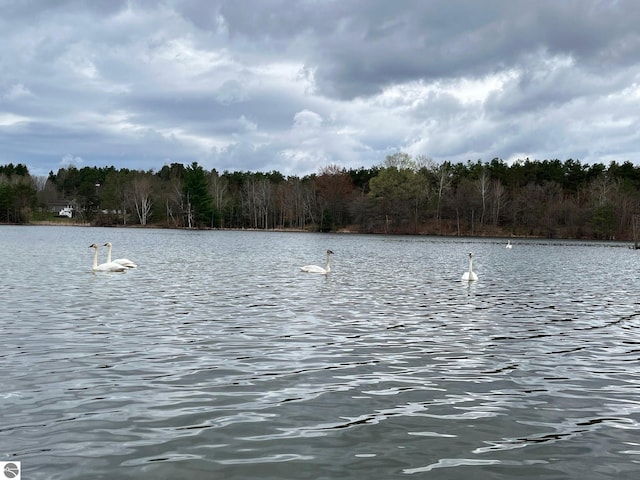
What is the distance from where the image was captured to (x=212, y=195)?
150 meters

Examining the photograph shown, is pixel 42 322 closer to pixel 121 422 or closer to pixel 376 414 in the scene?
pixel 121 422

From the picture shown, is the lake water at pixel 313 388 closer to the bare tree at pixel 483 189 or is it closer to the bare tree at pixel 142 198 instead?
the bare tree at pixel 483 189

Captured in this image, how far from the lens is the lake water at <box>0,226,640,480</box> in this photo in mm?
7047

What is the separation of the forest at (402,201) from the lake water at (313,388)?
10791cm

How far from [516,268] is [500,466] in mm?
36268

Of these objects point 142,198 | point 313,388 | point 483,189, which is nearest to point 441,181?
point 483,189

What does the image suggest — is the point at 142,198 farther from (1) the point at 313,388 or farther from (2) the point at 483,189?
(1) the point at 313,388

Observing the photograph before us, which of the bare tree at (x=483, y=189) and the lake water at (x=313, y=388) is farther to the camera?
the bare tree at (x=483, y=189)

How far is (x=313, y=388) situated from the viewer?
997 cm

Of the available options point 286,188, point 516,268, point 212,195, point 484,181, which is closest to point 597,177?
point 484,181

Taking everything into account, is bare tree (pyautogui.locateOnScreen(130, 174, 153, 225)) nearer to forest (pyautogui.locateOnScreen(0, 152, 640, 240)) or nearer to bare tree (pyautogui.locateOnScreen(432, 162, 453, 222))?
forest (pyautogui.locateOnScreen(0, 152, 640, 240))

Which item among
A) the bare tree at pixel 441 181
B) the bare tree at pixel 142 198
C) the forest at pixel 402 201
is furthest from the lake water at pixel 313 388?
the bare tree at pixel 142 198

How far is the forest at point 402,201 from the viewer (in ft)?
409

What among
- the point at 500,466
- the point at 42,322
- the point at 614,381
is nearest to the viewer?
the point at 500,466
